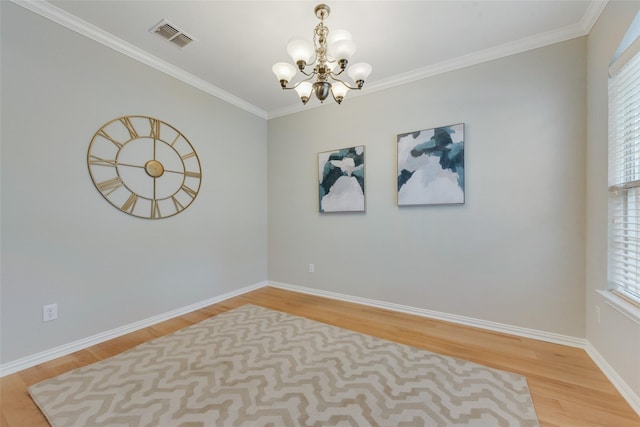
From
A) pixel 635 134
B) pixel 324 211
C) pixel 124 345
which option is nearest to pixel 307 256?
pixel 324 211

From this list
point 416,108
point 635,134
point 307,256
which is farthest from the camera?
point 307,256

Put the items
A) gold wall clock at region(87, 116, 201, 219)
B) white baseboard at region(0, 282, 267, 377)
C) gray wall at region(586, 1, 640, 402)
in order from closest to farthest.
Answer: gray wall at region(586, 1, 640, 402), white baseboard at region(0, 282, 267, 377), gold wall clock at region(87, 116, 201, 219)

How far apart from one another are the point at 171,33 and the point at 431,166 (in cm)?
274

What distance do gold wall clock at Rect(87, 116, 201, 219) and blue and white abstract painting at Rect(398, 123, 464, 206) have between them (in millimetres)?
2404

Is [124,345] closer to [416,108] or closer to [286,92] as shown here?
[286,92]

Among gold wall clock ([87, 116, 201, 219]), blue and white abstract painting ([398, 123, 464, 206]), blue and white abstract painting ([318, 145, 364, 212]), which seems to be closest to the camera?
gold wall clock ([87, 116, 201, 219])

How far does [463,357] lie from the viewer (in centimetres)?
197

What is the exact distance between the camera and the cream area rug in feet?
4.56

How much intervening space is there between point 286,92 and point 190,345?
301 cm

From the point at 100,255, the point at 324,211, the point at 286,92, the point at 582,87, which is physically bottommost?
the point at 100,255

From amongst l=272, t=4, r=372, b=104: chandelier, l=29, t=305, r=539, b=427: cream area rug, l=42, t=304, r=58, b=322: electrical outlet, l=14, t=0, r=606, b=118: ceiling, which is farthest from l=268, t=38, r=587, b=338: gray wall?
l=42, t=304, r=58, b=322: electrical outlet

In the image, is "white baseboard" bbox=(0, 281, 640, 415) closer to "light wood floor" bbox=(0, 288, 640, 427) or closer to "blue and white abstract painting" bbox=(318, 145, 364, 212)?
"light wood floor" bbox=(0, 288, 640, 427)

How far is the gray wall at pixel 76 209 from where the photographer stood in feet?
5.99

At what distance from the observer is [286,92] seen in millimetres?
3312
